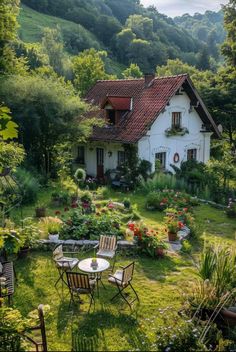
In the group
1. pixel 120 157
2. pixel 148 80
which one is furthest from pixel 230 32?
pixel 120 157

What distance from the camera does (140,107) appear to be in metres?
21.4

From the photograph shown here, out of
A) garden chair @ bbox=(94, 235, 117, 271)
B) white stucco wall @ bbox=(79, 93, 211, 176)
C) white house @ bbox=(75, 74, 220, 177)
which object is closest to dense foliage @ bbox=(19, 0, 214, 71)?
white house @ bbox=(75, 74, 220, 177)

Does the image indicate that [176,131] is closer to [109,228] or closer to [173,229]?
[173,229]

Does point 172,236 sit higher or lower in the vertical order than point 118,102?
lower

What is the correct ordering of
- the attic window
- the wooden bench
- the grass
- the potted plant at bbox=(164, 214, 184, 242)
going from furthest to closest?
the grass < the attic window < the potted plant at bbox=(164, 214, 184, 242) < the wooden bench

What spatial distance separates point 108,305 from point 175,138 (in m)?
15.5

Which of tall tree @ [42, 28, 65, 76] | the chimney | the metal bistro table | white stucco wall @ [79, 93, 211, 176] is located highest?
tall tree @ [42, 28, 65, 76]

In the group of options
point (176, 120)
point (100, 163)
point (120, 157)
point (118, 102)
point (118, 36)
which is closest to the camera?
point (120, 157)

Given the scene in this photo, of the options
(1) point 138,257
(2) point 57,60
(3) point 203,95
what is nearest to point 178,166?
(3) point 203,95

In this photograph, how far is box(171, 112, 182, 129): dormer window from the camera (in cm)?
2166

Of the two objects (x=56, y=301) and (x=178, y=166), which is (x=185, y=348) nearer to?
(x=56, y=301)

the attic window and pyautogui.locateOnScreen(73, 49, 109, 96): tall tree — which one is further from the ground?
pyautogui.locateOnScreen(73, 49, 109, 96): tall tree

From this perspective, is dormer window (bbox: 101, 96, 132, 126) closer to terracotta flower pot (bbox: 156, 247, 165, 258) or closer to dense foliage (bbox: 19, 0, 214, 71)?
terracotta flower pot (bbox: 156, 247, 165, 258)

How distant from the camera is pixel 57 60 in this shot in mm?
48938
